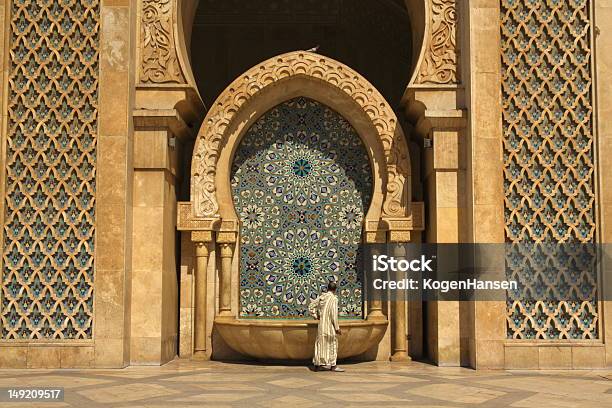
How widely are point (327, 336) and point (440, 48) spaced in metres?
3.58

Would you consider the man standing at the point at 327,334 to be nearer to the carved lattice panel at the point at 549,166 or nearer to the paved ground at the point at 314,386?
the paved ground at the point at 314,386

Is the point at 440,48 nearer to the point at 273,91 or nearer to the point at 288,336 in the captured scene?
the point at 273,91

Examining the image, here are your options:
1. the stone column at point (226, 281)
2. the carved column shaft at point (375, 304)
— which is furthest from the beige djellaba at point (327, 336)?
the stone column at point (226, 281)

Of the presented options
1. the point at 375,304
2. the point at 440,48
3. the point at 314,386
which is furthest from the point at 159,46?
the point at 314,386

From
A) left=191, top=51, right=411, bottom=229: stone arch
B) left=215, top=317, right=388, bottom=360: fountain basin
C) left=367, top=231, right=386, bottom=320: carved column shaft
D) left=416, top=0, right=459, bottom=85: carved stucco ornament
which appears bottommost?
left=215, top=317, right=388, bottom=360: fountain basin

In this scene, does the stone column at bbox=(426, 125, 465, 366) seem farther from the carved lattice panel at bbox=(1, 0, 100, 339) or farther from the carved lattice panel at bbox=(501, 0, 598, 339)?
the carved lattice panel at bbox=(1, 0, 100, 339)

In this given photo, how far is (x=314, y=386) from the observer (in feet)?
23.3

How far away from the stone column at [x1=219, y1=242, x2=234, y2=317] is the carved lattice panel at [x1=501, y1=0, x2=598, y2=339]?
3266mm

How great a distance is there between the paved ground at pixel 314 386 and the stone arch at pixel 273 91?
1.97m

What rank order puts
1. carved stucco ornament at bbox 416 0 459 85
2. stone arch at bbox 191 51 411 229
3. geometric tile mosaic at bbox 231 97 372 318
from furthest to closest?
geometric tile mosaic at bbox 231 97 372 318 < stone arch at bbox 191 51 411 229 < carved stucco ornament at bbox 416 0 459 85

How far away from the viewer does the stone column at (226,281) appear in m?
9.27

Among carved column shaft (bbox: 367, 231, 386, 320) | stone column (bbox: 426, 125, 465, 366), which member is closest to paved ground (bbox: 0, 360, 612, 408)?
stone column (bbox: 426, 125, 465, 366)

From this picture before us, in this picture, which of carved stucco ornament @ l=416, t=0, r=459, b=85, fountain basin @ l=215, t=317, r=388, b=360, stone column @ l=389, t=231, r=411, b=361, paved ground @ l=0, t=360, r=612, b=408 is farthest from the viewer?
stone column @ l=389, t=231, r=411, b=361

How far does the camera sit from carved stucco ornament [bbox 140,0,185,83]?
903cm
